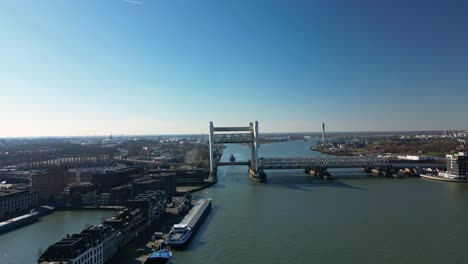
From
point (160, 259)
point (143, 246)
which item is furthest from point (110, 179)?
point (160, 259)

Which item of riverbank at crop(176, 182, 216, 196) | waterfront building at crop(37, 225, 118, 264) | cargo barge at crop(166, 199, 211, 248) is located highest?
waterfront building at crop(37, 225, 118, 264)

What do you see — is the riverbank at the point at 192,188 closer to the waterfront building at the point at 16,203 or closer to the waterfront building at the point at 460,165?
the waterfront building at the point at 16,203

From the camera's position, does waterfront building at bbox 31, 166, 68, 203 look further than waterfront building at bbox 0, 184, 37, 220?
Yes

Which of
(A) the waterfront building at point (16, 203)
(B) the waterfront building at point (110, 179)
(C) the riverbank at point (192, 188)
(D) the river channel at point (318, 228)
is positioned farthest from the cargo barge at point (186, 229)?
(A) the waterfront building at point (16, 203)

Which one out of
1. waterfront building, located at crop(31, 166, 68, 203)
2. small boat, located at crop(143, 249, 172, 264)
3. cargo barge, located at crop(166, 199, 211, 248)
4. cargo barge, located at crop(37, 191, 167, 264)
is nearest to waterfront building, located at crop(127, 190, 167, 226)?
cargo barge, located at crop(37, 191, 167, 264)

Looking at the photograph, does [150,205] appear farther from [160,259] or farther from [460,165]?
[460,165]

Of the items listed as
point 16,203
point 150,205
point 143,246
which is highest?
point 150,205

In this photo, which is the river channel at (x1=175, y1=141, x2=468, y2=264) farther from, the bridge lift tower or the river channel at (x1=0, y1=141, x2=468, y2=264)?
the bridge lift tower
